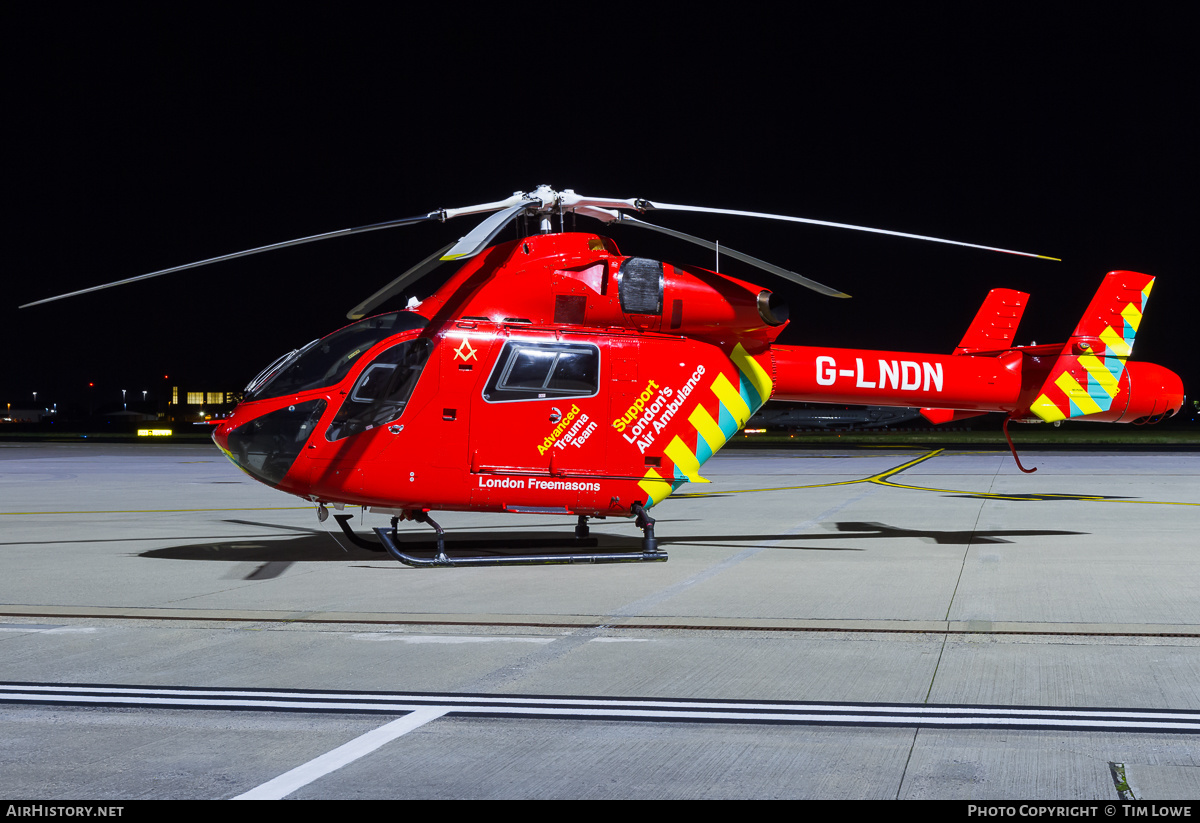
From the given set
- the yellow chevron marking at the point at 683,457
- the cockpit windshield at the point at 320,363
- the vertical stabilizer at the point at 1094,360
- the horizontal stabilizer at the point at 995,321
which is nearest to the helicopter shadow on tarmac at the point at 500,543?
the yellow chevron marking at the point at 683,457

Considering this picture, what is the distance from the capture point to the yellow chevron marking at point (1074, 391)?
13.2 metres

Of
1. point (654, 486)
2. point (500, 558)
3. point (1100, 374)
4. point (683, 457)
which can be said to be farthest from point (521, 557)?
point (1100, 374)

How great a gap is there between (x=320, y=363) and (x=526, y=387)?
2183 mm

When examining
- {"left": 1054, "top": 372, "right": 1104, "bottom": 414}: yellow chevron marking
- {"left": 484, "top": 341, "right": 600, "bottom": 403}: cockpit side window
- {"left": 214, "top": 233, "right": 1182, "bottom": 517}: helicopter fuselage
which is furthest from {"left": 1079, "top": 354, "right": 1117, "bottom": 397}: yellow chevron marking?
{"left": 484, "top": 341, "right": 600, "bottom": 403}: cockpit side window

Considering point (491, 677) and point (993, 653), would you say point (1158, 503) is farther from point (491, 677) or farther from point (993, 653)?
point (491, 677)

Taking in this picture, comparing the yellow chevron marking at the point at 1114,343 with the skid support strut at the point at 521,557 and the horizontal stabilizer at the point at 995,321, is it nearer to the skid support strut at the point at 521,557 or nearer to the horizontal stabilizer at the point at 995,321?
the horizontal stabilizer at the point at 995,321

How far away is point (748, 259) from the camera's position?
10.3m

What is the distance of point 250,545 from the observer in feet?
39.9

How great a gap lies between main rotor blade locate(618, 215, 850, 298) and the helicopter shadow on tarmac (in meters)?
3.28

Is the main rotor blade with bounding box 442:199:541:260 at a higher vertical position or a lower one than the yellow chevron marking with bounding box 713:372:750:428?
higher

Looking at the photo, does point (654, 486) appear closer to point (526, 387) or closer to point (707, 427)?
point (707, 427)

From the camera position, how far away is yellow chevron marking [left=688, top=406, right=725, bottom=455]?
11.2m

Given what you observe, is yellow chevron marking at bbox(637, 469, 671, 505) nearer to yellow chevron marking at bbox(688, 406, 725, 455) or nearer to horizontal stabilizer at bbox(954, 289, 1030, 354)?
yellow chevron marking at bbox(688, 406, 725, 455)

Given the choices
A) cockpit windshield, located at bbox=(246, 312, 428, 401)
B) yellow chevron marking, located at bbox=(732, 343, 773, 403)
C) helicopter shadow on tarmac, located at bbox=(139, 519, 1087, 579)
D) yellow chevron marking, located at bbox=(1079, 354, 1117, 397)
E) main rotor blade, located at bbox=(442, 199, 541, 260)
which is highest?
main rotor blade, located at bbox=(442, 199, 541, 260)
